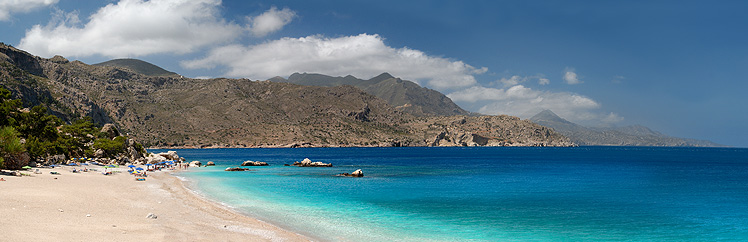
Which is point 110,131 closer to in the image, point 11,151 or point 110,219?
point 11,151

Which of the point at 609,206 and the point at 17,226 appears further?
the point at 609,206

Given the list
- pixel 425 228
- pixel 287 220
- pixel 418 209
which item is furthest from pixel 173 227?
pixel 418 209

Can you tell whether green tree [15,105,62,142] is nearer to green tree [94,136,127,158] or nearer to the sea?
green tree [94,136,127,158]

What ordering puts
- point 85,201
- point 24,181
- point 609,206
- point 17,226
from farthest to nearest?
point 609,206
point 24,181
point 85,201
point 17,226

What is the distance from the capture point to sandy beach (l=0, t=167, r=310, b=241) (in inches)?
556

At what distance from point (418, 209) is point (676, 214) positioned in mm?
16929

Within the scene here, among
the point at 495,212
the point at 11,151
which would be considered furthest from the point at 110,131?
the point at 495,212

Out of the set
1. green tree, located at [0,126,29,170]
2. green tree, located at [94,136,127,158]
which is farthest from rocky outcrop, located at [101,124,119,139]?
green tree, located at [0,126,29,170]

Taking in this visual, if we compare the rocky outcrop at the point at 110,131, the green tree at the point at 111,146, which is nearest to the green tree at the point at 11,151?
the green tree at the point at 111,146

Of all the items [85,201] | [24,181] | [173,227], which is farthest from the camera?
[24,181]

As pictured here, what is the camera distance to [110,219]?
58.3 ft

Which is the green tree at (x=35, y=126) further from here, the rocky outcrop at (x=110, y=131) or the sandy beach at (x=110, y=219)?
the sandy beach at (x=110, y=219)

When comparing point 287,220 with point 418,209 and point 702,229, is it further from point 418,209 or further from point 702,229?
point 702,229

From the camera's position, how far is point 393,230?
70.0 feet
